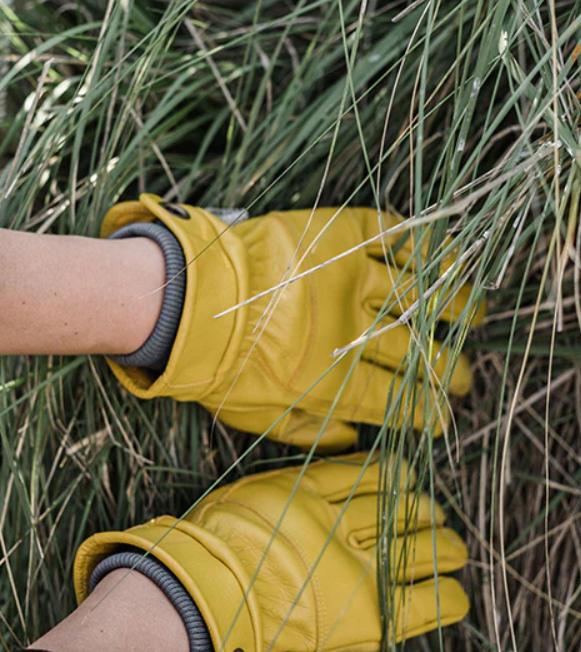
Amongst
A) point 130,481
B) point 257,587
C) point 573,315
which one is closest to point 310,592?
point 257,587

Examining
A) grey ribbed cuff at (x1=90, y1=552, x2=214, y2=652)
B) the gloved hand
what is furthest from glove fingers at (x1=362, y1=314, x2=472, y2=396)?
grey ribbed cuff at (x1=90, y1=552, x2=214, y2=652)

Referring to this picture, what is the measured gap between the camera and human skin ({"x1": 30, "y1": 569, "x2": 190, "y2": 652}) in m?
0.62

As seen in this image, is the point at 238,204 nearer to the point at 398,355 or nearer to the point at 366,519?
the point at 398,355

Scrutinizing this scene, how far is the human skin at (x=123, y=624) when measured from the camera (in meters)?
0.62

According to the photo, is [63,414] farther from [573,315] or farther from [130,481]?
[573,315]

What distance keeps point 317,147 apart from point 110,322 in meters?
0.34

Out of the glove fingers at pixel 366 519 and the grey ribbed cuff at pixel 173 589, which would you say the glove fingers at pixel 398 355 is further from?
the grey ribbed cuff at pixel 173 589

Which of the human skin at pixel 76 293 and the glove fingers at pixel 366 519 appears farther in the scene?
the glove fingers at pixel 366 519

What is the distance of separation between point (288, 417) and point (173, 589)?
25cm

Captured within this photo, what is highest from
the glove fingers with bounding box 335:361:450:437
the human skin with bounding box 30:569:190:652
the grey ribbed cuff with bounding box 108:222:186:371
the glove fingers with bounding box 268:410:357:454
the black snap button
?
the black snap button

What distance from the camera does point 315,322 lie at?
2.63 feet

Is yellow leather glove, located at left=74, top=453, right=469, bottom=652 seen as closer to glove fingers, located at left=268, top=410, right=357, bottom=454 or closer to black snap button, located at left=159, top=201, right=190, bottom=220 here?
glove fingers, located at left=268, top=410, right=357, bottom=454

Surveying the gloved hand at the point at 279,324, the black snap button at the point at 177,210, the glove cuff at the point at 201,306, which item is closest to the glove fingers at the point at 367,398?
the gloved hand at the point at 279,324

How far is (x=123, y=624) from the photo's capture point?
2.13ft
